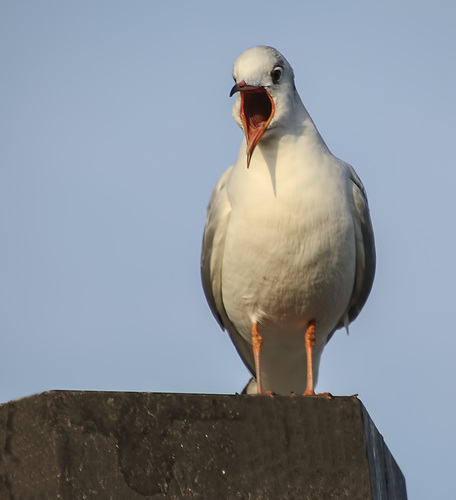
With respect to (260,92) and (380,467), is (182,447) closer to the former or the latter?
(380,467)

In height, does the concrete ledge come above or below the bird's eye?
below

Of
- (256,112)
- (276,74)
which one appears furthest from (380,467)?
(276,74)

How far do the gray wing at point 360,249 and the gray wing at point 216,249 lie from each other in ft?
3.15

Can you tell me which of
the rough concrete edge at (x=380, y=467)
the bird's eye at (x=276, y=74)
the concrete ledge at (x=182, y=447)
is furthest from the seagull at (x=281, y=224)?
the concrete ledge at (x=182, y=447)

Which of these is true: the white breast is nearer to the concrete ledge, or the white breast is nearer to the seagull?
the seagull

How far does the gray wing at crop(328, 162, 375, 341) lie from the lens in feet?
25.6

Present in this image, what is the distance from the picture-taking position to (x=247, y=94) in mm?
7500

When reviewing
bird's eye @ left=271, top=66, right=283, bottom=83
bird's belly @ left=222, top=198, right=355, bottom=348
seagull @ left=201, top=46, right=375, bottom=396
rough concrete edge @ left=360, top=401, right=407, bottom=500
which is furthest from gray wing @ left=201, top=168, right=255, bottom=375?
rough concrete edge @ left=360, top=401, right=407, bottom=500

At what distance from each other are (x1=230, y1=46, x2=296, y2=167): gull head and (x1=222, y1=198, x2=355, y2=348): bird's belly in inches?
22.1

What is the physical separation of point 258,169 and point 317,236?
67cm

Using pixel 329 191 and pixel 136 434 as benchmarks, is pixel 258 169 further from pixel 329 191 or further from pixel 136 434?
pixel 136 434

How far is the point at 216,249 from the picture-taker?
794 centimetres

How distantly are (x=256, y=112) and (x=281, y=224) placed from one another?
3.13 ft

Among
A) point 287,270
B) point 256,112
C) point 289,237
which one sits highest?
point 256,112
